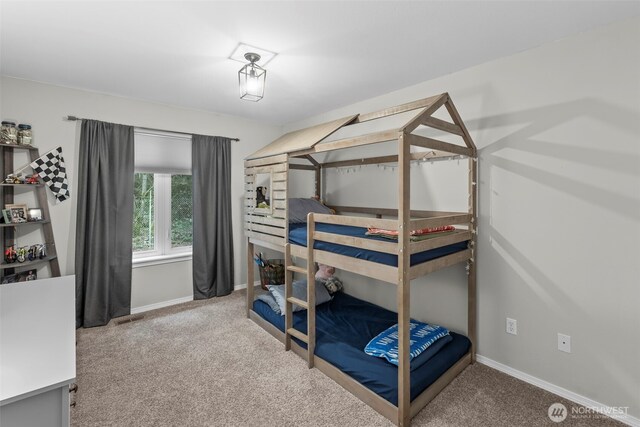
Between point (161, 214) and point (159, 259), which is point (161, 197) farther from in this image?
point (159, 259)

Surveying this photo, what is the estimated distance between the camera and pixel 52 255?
2908 millimetres

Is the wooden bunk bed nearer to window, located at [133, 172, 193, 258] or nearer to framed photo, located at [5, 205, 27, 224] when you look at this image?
window, located at [133, 172, 193, 258]

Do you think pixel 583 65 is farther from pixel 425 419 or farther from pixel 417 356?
pixel 425 419

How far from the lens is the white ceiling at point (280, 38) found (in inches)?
69.2

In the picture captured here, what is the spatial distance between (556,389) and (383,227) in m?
1.64

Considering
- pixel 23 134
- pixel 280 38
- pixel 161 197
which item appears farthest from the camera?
pixel 161 197

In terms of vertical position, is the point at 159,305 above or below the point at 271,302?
below

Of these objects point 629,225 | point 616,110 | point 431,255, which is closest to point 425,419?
point 431,255

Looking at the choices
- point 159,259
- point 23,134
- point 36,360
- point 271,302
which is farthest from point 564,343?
point 23,134

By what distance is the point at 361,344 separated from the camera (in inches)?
95.7

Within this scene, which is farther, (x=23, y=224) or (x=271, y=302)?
(x=271, y=302)

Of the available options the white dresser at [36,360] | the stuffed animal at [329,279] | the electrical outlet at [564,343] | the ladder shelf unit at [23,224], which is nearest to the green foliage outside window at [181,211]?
the ladder shelf unit at [23,224]

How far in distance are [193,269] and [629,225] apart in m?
3.96

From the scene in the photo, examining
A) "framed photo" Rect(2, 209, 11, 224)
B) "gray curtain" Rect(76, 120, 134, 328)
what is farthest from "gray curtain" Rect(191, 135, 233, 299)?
"framed photo" Rect(2, 209, 11, 224)
